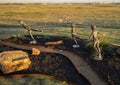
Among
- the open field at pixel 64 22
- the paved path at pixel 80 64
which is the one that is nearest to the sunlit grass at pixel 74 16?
the open field at pixel 64 22

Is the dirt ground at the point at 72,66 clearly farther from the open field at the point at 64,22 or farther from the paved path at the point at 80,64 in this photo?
the open field at the point at 64,22

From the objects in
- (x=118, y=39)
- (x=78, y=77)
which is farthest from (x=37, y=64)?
(x=118, y=39)

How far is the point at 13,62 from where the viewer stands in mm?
21484

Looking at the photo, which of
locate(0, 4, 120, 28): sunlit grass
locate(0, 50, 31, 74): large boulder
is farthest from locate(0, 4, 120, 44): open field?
locate(0, 50, 31, 74): large boulder

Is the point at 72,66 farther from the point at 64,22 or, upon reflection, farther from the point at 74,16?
the point at 74,16

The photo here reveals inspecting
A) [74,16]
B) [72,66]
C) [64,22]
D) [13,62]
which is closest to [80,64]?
[72,66]

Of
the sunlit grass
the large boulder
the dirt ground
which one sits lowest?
the sunlit grass

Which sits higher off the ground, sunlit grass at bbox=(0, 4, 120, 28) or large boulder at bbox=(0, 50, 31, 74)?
large boulder at bbox=(0, 50, 31, 74)

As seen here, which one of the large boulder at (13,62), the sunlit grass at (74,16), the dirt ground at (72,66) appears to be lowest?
the sunlit grass at (74,16)

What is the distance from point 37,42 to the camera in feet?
92.1

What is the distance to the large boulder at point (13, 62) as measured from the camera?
69.9 feet

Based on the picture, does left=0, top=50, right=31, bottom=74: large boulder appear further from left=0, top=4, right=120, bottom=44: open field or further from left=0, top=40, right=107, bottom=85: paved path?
left=0, top=4, right=120, bottom=44: open field

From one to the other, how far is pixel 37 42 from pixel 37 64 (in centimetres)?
543

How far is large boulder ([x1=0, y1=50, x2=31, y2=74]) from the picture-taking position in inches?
839
